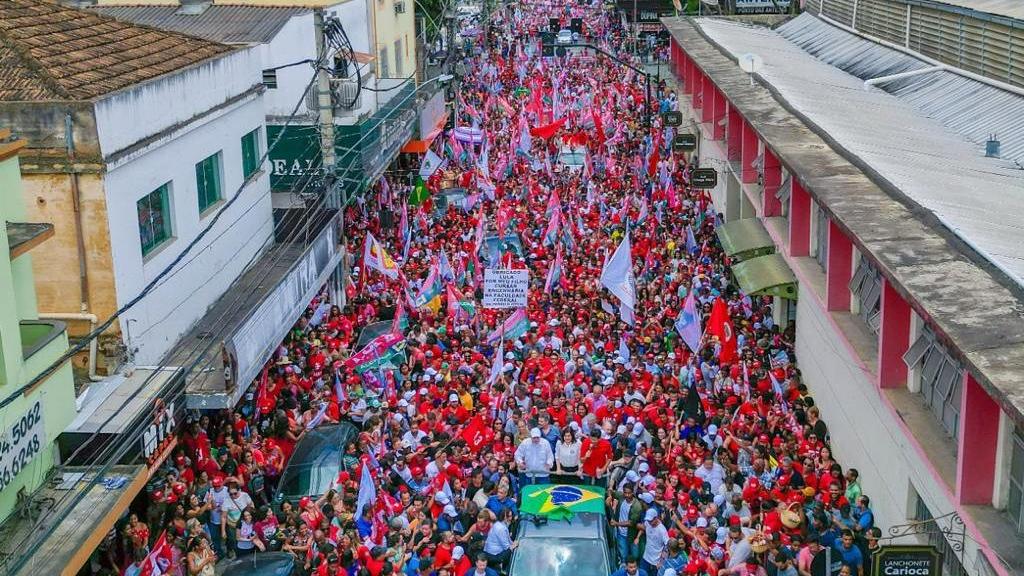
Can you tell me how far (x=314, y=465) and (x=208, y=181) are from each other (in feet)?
20.0

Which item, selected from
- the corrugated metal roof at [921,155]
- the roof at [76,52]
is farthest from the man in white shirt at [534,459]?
the roof at [76,52]

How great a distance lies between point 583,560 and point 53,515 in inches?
223

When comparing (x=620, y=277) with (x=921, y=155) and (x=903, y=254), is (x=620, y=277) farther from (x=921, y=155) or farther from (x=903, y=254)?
(x=903, y=254)

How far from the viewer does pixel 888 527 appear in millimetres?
15359

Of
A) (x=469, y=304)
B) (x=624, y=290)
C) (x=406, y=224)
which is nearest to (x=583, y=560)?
(x=624, y=290)

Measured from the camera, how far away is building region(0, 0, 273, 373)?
16953 millimetres

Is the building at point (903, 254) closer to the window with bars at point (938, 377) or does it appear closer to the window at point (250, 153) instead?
the window with bars at point (938, 377)

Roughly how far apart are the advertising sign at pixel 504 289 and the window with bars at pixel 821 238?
481 cm

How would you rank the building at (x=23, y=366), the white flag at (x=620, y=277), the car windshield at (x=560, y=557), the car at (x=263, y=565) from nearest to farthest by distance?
1. the building at (x=23, y=366)
2. the car windshield at (x=560, y=557)
3. the car at (x=263, y=565)
4. the white flag at (x=620, y=277)

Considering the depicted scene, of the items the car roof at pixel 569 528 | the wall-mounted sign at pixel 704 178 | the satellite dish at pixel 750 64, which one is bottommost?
the car roof at pixel 569 528

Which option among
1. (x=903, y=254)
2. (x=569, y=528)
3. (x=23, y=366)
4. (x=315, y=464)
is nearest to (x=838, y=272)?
(x=903, y=254)

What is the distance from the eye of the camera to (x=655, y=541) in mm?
15273

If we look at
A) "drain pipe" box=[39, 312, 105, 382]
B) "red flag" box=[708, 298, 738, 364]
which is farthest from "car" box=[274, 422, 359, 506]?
"red flag" box=[708, 298, 738, 364]

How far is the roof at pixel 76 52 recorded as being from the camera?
17.4 m
